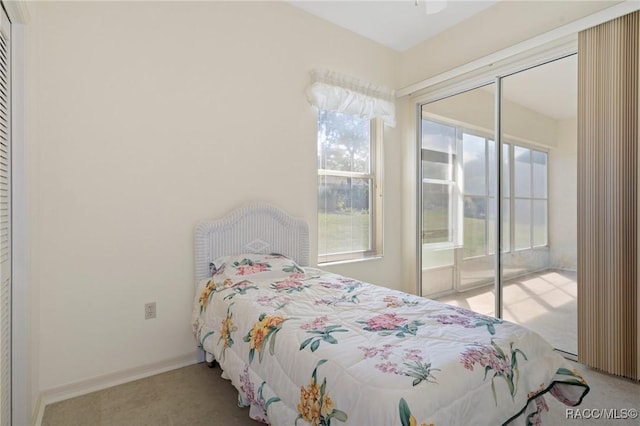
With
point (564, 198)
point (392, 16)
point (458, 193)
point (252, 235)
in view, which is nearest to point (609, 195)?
point (564, 198)

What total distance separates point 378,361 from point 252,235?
1.72 meters

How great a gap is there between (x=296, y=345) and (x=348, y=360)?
254mm

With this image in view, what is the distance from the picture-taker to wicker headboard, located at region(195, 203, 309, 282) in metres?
2.42

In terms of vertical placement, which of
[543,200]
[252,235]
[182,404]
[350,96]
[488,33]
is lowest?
[182,404]

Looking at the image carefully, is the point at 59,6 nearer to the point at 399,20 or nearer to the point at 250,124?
the point at 250,124

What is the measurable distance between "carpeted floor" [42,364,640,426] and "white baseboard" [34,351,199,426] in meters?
0.04

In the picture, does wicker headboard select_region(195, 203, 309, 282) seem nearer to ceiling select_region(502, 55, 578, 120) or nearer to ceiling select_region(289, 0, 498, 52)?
ceiling select_region(289, 0, 498, 52)

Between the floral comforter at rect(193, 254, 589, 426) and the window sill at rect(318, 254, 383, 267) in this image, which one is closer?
the floral comforter at rect(193, 254, 589, 426)

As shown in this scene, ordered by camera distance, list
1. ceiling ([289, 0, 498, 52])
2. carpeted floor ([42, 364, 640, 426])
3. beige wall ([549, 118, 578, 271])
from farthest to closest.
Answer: ceiling ([289, 0, 498, 52]) → beige wall ([549, 118, 578, 271]) → carpeted floor ([42, 364, 640, 426])

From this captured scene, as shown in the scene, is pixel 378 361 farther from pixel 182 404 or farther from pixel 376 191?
pixel 376 191

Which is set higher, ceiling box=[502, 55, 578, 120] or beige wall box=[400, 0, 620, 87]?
beige wall box=[400, 0, 620, 87]

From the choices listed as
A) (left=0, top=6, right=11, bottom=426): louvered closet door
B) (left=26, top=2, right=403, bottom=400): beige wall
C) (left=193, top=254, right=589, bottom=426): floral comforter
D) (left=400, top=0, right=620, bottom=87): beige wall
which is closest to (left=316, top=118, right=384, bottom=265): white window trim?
(left=400, top=0, right=620, bottom=87): beige wall

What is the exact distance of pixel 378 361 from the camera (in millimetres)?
1132

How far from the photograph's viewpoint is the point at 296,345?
4.32ft
